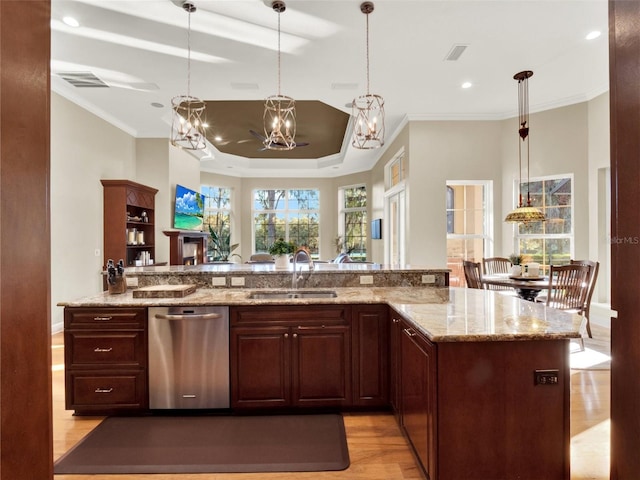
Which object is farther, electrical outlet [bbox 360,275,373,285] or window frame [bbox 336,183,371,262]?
window frame [bbox 336,183,371,262]

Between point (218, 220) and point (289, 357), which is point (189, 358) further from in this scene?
point (218, 220)

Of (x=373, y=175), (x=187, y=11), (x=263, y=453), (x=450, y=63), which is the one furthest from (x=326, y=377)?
(x=373, y=175)

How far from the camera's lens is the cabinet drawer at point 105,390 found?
2.61 meters

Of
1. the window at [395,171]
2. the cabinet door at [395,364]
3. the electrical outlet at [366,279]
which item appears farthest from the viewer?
the window at [395,171]

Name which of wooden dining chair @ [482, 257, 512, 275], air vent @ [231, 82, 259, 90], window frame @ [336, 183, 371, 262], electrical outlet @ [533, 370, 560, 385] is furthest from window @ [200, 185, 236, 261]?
electrical outlet @ [533, 370, 560, 385]

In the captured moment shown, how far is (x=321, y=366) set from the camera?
266cm

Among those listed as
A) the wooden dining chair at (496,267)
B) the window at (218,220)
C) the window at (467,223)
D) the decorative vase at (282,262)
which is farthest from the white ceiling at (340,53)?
the window at (218,220)

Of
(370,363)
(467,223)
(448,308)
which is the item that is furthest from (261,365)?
(467,223)

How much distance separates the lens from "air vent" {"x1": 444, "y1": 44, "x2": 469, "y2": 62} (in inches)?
158

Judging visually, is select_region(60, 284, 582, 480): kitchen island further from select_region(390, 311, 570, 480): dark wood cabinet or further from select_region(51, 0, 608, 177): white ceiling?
select_region(51, 0, 608, 177): white ceiling

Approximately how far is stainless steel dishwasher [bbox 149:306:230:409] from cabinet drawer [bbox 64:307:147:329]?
0.37 ft

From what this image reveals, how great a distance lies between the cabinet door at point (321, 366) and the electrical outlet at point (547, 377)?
4.20 feet

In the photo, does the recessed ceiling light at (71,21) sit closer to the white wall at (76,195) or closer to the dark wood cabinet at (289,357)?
the white wall at (76,195)

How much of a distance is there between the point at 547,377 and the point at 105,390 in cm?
290
